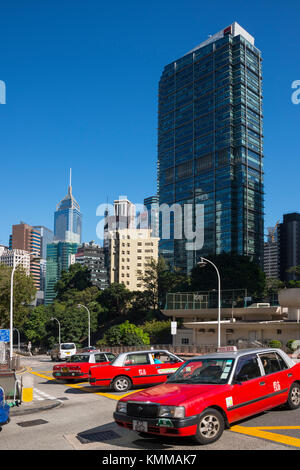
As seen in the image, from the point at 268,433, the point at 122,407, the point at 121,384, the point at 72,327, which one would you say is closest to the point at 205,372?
the point at 268,433

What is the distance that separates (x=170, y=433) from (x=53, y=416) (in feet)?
18.6

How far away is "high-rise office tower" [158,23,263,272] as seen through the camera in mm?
164375

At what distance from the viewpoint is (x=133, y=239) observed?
508 feet

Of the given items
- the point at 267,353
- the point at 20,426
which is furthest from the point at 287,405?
the point at 20,426

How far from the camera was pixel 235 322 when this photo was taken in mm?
50969

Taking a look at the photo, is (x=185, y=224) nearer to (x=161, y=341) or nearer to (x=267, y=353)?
(x=161, y=341)

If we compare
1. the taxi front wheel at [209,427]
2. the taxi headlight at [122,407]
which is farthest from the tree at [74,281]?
the taxi front wheel at [209,427]

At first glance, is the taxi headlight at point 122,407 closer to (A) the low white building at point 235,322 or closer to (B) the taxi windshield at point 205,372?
(B) the taxi windshield at point 205,372

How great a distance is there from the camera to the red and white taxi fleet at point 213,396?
823cm

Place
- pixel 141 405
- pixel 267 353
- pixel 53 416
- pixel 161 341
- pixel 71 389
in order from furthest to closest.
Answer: pixel 161 341 < pixel 71 389 < pixel 53 416 < pixel 267 353 < pixel 141 405

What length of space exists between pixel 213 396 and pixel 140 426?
1.48 m

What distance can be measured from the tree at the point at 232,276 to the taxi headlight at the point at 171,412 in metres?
81.2

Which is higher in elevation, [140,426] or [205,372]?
[205,372]

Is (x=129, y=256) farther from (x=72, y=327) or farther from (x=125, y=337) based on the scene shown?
(x=125, y=337)
